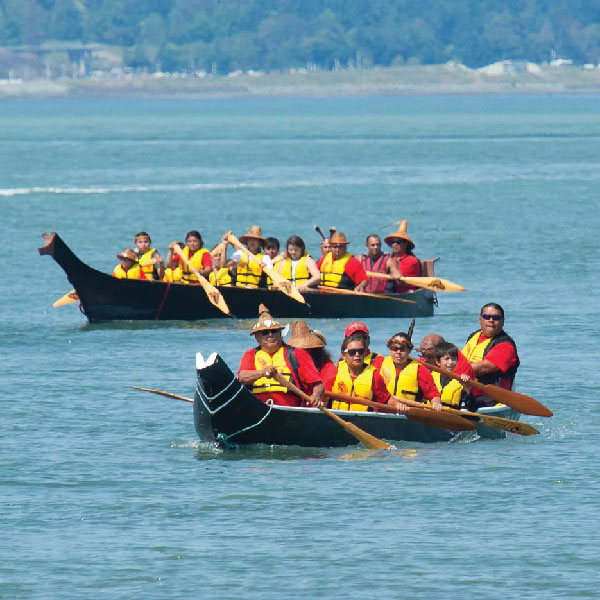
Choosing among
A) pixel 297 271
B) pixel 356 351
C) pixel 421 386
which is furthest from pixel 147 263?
pixel 356 351

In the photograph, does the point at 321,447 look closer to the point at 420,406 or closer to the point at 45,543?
the point at 420,406

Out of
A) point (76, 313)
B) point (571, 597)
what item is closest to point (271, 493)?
point (571, 597)

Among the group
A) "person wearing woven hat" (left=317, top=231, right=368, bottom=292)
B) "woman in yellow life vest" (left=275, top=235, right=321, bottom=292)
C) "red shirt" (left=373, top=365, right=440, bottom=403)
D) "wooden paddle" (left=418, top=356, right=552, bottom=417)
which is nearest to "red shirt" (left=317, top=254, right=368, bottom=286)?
"person wearing woven hat" (left=317, top=231, right=368, bottom=292)

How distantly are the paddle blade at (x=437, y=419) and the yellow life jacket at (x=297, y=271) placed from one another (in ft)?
39.9

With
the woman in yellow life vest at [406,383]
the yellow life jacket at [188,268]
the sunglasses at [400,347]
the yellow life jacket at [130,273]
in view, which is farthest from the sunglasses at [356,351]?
the yellow life jacket at [130,273]

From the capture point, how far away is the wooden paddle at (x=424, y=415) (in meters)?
20.4

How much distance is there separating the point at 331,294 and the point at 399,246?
1759mm

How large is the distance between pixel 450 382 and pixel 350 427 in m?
1.76

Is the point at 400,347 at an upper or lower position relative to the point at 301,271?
lower

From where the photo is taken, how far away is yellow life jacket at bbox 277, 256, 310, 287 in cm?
3303

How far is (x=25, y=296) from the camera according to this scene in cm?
4050

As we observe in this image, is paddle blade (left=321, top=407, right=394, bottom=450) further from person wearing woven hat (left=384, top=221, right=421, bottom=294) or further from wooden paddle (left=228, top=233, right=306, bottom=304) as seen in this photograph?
person wearing woven hat (left=384, top=221, right=421, bottom=294)

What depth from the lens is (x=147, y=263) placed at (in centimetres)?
3350

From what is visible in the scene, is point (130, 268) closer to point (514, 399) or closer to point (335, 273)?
point (335, 273)
